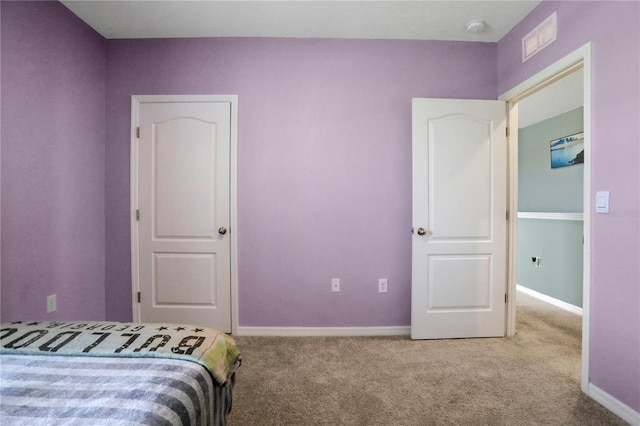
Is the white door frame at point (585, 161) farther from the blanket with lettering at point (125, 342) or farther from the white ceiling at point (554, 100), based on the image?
the blanket with lettering at point (125, 342)

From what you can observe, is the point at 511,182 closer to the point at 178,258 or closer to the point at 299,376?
the point at 299,376

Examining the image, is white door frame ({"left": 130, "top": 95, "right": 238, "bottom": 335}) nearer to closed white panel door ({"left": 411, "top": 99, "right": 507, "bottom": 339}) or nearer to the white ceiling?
closed white panel door ({"left": 411, "top": 99, "right": 507, "bottom": 339})

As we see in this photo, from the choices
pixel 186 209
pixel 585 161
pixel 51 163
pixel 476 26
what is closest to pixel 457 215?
pixel 585 161

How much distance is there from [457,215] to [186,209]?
232 centimetres

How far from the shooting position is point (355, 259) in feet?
8.08

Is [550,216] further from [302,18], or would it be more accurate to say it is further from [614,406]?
[302,18]

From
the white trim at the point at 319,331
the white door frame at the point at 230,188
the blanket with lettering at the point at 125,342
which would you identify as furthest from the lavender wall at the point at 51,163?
the white trim at the point at 319,331

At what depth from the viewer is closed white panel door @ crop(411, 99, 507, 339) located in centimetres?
234

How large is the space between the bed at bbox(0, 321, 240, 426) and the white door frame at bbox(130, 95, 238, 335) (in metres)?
1.28

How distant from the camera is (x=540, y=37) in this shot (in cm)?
198

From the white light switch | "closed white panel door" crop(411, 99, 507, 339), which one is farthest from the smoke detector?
the white light switch

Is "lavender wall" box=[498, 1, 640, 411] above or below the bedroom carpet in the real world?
above

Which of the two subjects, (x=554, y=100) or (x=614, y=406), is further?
(x=554, y=100)

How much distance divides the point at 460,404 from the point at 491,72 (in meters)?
2.57
